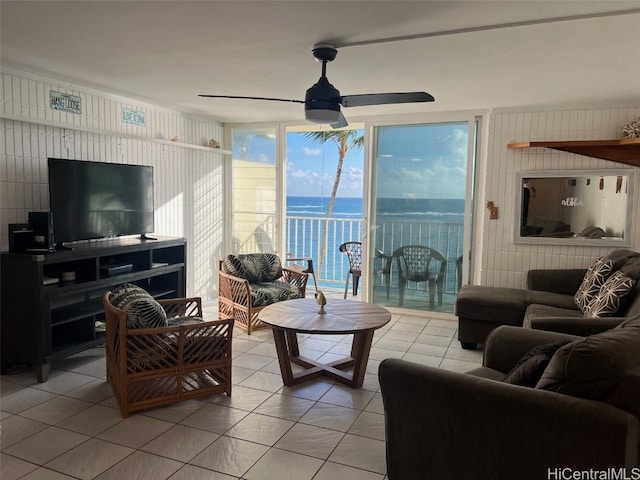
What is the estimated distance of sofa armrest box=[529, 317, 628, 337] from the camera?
2.76 meters

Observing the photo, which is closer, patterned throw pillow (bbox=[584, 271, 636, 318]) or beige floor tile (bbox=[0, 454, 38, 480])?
beige floor tile (bbox=[0, 454, 38, 480])

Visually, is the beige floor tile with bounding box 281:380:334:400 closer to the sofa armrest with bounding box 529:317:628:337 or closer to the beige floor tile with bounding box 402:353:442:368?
the beige floor tile with bounding box 402:353:442:368

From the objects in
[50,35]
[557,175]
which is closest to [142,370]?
[50,35]

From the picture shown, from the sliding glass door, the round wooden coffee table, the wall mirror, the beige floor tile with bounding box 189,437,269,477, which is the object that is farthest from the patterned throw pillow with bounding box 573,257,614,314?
the beige floor tile with bounding box 189,437,269,477

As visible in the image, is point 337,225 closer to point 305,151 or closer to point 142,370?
point 142,370

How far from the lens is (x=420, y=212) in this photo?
5188mm

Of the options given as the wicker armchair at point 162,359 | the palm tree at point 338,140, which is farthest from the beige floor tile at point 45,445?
the palm tree at point 338,140

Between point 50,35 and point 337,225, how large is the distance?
5031mm

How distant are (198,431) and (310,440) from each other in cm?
64

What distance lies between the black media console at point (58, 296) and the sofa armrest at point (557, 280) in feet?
11.8

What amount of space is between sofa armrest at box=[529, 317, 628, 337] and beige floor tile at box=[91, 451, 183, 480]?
2.31 meters

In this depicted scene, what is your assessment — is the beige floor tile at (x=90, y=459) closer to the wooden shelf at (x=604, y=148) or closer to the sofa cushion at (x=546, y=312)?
the sofa cushion at (x=546, y=312)

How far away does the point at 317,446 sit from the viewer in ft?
8.22

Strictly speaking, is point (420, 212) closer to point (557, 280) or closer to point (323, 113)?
point (557, 280)
